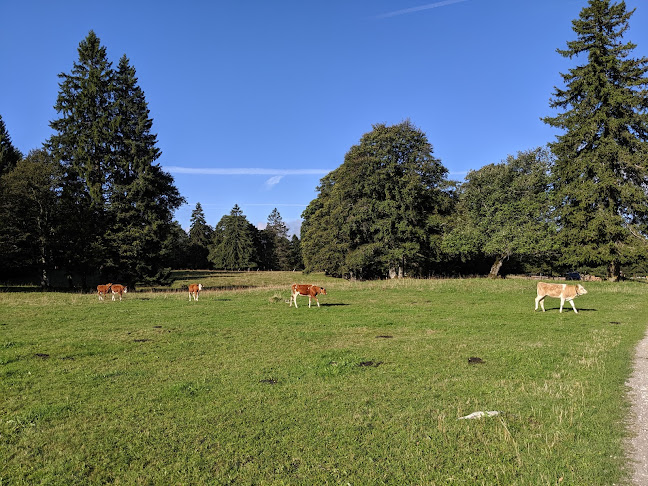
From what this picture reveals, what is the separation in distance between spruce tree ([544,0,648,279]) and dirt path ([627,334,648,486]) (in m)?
29.1

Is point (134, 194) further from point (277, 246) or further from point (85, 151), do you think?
point (277, 246)

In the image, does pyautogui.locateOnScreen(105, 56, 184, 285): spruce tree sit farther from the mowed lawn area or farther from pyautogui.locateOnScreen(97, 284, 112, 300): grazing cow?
the mowed lawn area

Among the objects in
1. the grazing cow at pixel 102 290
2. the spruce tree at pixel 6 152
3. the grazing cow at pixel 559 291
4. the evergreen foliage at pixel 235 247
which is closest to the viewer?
the grazing cow at pixel 559 291

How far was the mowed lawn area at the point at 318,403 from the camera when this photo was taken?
17.5 feet

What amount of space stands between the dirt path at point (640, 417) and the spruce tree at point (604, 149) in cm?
2911

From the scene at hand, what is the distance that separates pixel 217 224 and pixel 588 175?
3778 inches

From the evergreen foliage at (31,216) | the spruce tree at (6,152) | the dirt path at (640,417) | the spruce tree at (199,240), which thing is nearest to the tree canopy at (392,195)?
the evergreen foliage at (31,216)

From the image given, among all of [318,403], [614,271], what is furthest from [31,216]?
[614,271]

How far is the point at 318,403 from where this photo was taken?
766 centimetres

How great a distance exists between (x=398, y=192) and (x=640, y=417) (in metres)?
37.8

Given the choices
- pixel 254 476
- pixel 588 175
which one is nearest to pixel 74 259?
pixel 254 476

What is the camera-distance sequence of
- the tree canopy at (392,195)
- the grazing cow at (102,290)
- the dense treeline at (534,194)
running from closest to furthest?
the grazing cow at (102,290) → the dense treeline at (534,194) → the tree canopy at (392,195)

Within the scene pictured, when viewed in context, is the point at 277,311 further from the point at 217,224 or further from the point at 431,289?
the point at 217,224

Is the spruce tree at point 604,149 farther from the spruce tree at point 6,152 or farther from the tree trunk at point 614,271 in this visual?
the spruce tree at point 6,152
